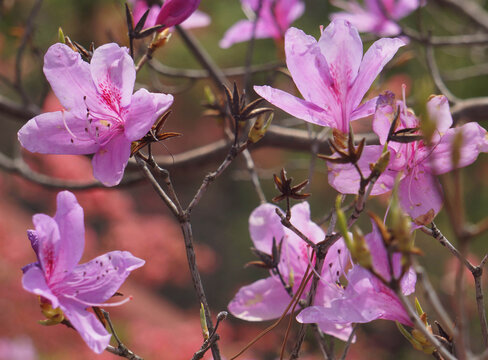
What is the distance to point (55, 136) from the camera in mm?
615

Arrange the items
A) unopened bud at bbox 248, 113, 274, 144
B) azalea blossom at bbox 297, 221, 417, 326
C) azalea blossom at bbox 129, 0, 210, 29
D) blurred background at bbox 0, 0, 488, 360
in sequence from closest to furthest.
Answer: azalea blossom at bbox 297, 221, 417, 326, unopened bud at bbox 248, 113, 274, 144, azalea blossom at bbox 129, 0, 210, 29, blurred background at bbox 0, 0, 488, 360

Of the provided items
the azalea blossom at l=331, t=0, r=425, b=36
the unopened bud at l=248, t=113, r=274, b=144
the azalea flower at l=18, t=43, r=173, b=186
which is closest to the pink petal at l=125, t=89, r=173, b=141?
the azalea flower at l=18, t=43, r=173, b=186

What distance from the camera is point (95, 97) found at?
24.7 inches

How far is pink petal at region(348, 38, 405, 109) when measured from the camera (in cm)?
59

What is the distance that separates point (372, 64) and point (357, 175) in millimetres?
112

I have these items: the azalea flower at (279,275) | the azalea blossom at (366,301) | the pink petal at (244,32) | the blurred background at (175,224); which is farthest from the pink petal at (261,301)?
the blurred background at (175,224)

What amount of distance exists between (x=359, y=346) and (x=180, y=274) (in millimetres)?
1231

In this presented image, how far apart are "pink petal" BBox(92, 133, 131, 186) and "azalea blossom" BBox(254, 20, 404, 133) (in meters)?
0.17

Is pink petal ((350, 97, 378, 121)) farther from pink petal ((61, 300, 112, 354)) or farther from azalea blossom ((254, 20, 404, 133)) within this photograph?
pink petal ((61, 300, 112, 354))

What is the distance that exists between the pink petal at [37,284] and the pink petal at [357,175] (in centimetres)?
28

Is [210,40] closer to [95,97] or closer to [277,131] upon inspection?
[277,131]

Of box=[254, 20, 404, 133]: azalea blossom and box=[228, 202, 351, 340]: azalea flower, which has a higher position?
box=[254, 20, 404, 133]: azalea blossom

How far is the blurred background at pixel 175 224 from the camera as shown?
322 centimetres

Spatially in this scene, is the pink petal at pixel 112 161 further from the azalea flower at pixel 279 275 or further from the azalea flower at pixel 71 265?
the azalea flower at pixel 279 275
